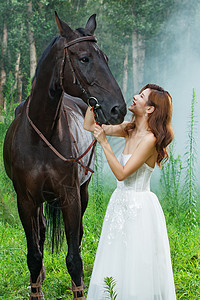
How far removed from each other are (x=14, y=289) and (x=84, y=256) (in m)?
0.81

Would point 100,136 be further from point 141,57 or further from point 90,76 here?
point 141,57

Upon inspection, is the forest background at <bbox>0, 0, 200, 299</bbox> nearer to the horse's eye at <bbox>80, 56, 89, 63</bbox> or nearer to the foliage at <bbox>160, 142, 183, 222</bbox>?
the foliage at <bbox>160, 142, 183, 222</bbox>

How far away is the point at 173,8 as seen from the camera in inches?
499

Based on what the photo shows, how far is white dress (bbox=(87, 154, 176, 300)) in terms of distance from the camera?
251 centimetres

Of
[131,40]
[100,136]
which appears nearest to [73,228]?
[100,136]

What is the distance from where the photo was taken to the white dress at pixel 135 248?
251cm

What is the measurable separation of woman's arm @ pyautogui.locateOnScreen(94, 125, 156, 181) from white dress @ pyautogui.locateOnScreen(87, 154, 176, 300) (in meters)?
0.12

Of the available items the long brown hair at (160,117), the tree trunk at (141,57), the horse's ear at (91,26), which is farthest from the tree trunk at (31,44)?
the long brown hair at (160,117)

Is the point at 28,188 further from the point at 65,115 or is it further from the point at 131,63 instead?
the point at 131,63

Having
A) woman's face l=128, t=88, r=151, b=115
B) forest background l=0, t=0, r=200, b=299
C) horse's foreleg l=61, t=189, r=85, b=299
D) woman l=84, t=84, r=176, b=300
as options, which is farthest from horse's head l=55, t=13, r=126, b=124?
forest background l=0, t=0, r=200, b=299

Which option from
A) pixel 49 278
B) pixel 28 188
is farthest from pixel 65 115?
pixel 49 278

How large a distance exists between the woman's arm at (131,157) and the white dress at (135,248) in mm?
118

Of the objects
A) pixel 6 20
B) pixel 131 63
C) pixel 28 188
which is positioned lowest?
pixel 28 188

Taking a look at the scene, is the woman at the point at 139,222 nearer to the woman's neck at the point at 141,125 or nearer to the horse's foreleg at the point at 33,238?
the woman's neck at the point at 141,125
